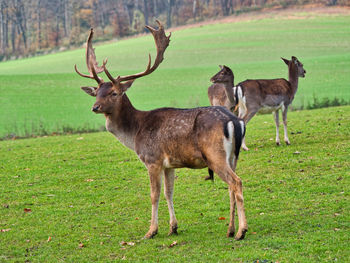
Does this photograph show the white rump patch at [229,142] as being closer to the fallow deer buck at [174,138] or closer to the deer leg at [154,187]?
the fallow deer buck at [174,138]

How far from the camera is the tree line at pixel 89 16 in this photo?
223ft

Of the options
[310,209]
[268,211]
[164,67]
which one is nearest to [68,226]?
[268,211]

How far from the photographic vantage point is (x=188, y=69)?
124 ft

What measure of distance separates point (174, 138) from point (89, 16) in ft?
253

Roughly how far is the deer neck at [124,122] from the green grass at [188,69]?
13625mm

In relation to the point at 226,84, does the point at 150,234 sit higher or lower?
lower

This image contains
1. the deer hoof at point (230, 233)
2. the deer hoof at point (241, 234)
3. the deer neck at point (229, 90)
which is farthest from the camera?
the deer neck at point (229, 90)

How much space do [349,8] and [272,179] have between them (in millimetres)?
54174

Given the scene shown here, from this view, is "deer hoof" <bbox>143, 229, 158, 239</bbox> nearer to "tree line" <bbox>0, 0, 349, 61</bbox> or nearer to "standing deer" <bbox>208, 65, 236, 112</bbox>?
"standing deer" <bbox>208, 65, 236, 112</bbox>

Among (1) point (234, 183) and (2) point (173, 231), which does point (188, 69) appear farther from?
(1) point (234, 183)

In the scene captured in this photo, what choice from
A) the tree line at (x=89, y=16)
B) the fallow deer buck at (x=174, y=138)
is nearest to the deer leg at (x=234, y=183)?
the fallow deer buck at (x=174, y=138)

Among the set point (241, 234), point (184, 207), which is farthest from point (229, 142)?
point (184, 207)

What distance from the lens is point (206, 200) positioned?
9562 mm

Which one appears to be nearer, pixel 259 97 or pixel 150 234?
pixel 150 234
